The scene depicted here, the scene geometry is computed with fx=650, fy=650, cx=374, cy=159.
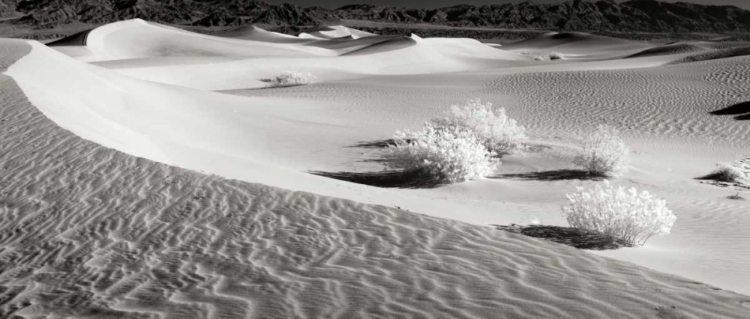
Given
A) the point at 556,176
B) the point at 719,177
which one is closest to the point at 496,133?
the point at 556,176

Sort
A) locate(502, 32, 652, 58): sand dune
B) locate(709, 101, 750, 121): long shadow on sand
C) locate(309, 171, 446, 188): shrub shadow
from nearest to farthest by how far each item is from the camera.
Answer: locate(309, 171, 446, 188): shrub shadow, locate(709, 101, 750, 121): long shadow on sand, locate(502, 32, 652, 58): sand dune

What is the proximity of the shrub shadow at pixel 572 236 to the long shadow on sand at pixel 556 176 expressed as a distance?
409 centimetres

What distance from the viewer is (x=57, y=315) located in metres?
4.29

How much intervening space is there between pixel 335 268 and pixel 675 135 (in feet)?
55.1

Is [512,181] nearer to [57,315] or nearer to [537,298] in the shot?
[537,298]

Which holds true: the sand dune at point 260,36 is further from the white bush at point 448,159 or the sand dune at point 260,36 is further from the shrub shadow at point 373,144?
the white bush at point 448,159

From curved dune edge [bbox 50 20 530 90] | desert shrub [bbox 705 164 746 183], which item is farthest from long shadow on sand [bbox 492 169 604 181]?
curved dune edge [bbox 50 20 530 90]

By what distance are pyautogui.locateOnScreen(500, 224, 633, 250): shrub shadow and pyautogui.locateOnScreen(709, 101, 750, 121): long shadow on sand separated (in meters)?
16.0

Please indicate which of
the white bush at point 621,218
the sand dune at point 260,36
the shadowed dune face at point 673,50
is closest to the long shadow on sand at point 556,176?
the white bush at point 621,218

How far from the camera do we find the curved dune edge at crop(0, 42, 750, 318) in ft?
14.1

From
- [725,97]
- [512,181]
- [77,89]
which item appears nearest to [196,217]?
[512,181]

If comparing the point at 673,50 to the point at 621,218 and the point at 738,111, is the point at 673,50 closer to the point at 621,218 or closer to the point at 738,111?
the point at 738,111

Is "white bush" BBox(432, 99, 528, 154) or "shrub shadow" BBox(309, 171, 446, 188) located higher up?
"white bush" BBox(432, 99, 528, 154)

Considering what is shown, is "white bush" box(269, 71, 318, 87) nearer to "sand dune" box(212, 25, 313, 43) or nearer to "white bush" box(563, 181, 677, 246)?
"white bush" box(563, 181, 677, 246)
